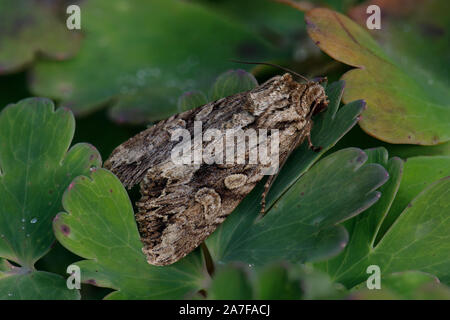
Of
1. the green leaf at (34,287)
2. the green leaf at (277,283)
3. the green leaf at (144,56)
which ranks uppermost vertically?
the green leaf at (144,56)

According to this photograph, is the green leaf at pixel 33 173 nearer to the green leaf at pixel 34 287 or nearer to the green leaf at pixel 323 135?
the green leaf at pixel 34 287

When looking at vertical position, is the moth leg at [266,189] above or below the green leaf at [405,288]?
above

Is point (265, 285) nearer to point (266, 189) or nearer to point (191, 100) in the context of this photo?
point (266, 189)

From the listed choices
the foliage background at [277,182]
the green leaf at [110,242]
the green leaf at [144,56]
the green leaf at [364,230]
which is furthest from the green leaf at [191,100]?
the green leaf at [364,230]

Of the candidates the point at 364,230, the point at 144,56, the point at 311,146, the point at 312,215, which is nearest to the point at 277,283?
the point at 312,215

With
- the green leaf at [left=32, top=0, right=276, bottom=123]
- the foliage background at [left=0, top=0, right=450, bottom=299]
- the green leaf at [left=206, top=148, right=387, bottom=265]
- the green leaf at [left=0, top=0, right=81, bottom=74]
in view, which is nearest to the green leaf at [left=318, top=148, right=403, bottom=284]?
the foliage background at [left=0, top=0, right=450, bottom=299]

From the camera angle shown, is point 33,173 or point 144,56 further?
point 144,56
